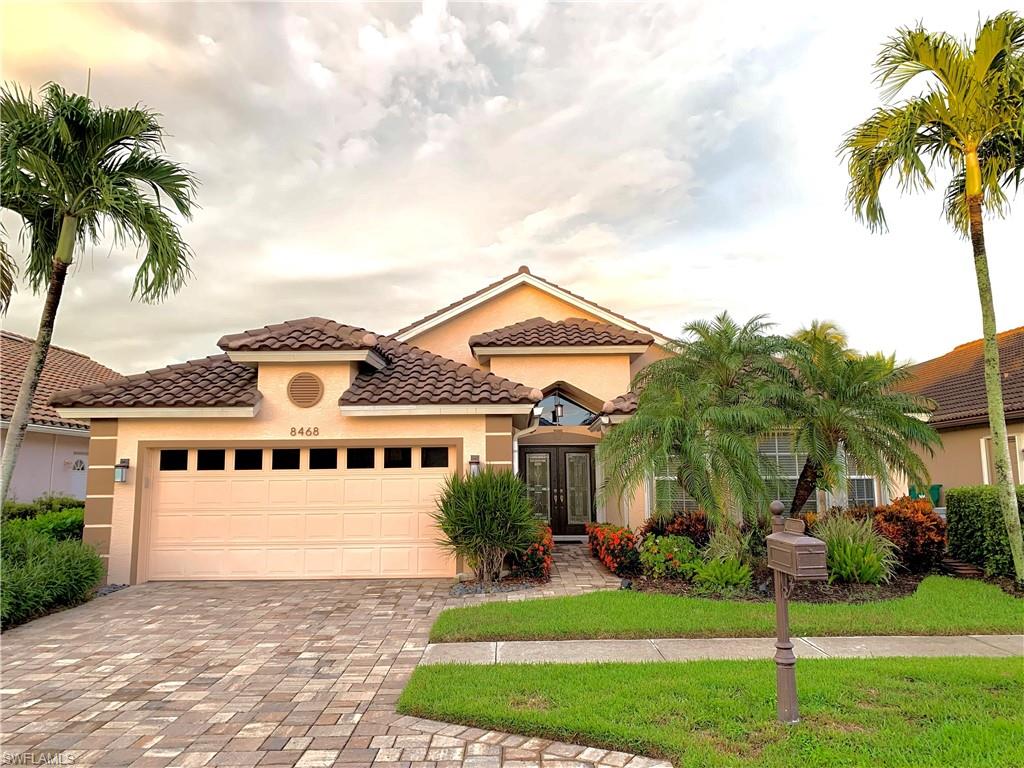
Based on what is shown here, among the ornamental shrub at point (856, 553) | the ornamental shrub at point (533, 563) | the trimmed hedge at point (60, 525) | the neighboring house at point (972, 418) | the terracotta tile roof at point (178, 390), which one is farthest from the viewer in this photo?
the neighboring house at point (972, 418)

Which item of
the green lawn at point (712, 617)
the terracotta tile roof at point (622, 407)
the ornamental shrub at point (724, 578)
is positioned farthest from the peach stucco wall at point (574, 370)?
the green lawn at point (712, 617)

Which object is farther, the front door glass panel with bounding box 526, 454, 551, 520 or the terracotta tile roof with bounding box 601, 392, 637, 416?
the front door glass panel with bounding box 526, 454, 551, 520

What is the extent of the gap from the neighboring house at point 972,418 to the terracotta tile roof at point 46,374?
2333 centimetres

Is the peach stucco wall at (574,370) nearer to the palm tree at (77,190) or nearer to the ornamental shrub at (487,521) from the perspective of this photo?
the ornamental shrub at (487,521)

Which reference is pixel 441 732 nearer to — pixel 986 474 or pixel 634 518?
pixel 634 518

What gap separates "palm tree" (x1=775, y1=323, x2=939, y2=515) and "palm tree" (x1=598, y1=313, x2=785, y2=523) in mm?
540

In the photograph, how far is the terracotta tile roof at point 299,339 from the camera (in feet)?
37.0

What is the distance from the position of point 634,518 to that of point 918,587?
5675mm

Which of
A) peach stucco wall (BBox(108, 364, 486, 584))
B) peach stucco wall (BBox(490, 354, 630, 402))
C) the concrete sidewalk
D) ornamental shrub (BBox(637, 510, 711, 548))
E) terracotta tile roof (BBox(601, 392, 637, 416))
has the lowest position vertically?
the concrete sidewalk

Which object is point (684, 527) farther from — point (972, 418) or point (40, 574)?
point (972, 418)

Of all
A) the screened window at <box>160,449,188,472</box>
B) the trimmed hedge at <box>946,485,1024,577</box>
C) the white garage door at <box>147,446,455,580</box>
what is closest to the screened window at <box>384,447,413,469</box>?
the white garage door at <box>147,446,455,580</box>

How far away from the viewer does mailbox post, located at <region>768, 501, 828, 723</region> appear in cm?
455

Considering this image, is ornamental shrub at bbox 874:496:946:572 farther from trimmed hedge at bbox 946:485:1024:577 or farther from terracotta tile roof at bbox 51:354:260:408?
terracotta tile roof at bbox 51:354:260:408

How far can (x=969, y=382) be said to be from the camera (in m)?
20.2
